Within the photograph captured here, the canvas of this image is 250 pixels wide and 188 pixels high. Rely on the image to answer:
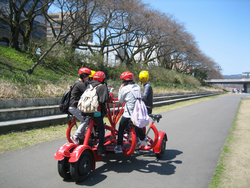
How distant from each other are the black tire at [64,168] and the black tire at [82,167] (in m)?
0.20

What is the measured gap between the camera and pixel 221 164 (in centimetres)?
456

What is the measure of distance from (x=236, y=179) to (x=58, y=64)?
48.7 ft

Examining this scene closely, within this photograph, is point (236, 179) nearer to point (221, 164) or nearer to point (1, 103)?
point (221, 164)

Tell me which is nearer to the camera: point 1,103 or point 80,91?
point 80,91

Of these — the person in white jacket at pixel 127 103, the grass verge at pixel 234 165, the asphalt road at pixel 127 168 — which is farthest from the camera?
the person in white jacket at pixel 127 103

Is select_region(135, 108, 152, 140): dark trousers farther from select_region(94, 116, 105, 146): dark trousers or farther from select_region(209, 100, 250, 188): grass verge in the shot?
select_region(209, 100, 250, 188): grass verge

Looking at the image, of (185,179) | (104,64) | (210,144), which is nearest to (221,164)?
(185,179)

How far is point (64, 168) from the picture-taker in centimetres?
365

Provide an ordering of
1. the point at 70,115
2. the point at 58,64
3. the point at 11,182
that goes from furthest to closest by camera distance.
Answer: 1. the point at 58,64
2. the point at 70,115
3. the point at 11,182

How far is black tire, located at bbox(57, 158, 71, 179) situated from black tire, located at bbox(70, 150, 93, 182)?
196 mm

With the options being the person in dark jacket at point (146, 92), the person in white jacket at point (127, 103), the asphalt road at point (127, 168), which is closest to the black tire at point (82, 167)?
the asphalt road at point (127, 168)

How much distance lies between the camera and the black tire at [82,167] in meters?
3.51

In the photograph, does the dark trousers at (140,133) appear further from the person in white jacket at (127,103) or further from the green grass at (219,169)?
the green grass at (219,169)

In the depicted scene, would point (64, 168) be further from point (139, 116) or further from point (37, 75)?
point (37, 75)
